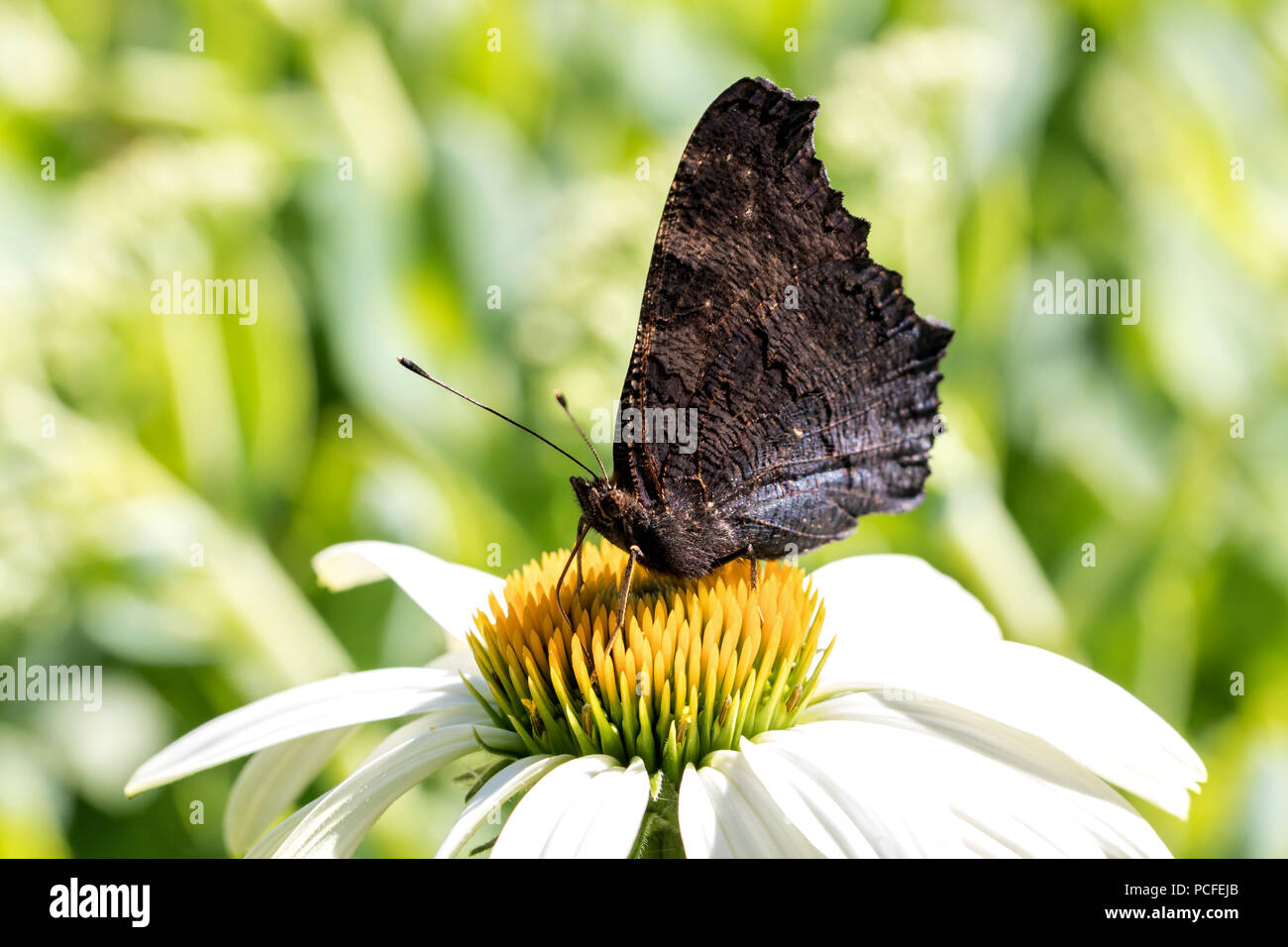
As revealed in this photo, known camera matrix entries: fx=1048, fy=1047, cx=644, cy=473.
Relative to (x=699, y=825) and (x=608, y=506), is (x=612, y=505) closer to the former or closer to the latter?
(x=608, y=506)

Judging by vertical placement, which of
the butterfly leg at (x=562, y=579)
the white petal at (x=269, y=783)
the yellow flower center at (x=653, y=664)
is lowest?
the white petal at (x=269, y=783)

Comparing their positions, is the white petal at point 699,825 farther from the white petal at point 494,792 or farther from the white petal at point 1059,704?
the white petal at point 1059,704

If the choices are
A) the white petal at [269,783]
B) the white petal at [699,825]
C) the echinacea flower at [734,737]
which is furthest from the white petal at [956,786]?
the white petal at [269,783]

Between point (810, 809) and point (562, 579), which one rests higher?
point (562, 579)

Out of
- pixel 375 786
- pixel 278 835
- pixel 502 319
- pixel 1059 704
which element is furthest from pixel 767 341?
pixel 502 319

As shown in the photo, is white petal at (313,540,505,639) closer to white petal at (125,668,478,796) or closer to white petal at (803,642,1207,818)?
white petal at (125,668,478,796)

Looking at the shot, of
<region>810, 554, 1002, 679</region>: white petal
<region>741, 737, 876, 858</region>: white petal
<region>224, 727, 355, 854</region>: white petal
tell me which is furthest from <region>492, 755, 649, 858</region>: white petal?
<region>224, 727, 355, 854</region>: white petal

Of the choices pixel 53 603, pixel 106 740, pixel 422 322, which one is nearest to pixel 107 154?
pixel 422 322
